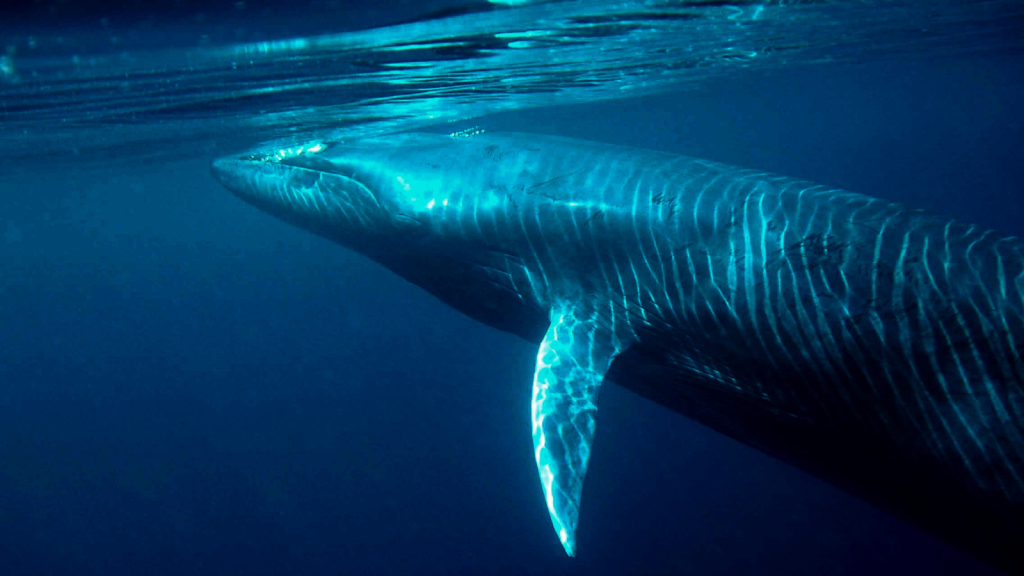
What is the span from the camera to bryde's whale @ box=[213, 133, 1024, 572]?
3.46 meters

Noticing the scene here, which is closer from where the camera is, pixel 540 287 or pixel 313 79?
pixel 540 287

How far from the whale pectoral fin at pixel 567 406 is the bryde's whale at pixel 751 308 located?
0.02 meters

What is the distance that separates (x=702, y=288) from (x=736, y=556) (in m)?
11.6

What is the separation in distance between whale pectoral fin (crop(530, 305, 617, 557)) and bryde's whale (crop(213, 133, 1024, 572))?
16 mm

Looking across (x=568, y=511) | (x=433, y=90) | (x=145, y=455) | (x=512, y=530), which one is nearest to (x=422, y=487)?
(x=512, y=530)

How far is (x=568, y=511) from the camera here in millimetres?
4109

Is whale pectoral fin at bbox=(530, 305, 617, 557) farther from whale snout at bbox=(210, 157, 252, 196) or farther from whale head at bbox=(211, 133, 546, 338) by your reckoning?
whale snout at bbox=(210, 157, 252, 196)

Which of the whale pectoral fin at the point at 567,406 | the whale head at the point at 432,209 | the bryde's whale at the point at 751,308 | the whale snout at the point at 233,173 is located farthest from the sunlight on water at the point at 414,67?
the whale pectoral fin at the point at 567,406

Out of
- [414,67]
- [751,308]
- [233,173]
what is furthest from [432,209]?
[414,67]

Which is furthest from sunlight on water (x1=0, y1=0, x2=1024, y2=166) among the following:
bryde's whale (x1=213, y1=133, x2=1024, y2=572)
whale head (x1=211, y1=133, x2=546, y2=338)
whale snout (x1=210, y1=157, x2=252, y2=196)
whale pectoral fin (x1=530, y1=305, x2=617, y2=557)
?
whale pectoral fin (x1=530, y1=305, x2=617, y2=557)

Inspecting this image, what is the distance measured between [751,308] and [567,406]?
1.51 m

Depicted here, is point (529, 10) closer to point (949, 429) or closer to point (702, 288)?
point (702, 288)

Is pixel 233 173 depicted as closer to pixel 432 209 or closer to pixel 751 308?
pixel 432 209

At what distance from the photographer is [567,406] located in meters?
4.57
